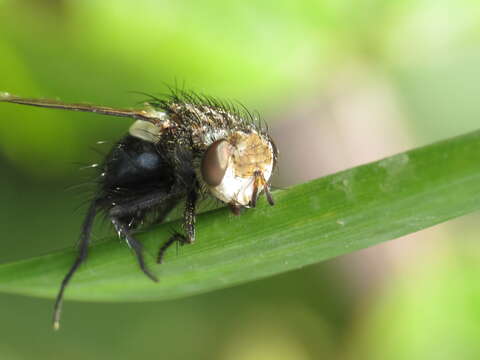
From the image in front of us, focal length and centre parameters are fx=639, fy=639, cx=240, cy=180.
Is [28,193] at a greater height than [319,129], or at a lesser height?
lesser

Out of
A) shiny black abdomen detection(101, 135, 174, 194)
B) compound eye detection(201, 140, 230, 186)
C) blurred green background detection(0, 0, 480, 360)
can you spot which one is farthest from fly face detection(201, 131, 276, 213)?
blurred green background detection(0, 0, 480, 360)

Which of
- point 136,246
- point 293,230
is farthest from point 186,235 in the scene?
point 293,230

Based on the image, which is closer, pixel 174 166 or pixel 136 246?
pixel 136 246

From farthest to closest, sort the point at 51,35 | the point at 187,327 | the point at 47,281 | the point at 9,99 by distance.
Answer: the point at 187,327 → the point at 51,35 → the point at 9,99 → the point at 47,281

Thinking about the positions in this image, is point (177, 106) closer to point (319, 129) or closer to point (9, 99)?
point (9, 99)

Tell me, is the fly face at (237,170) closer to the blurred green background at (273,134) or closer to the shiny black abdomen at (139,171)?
the shiny black abdomen at (139,171)

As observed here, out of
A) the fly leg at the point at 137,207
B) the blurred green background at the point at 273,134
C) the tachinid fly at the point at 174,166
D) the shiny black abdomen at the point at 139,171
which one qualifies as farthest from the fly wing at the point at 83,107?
the blurred green background at the point at 273,134

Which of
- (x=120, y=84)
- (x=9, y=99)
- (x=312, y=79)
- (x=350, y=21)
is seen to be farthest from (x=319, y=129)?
(x=9, y=99)

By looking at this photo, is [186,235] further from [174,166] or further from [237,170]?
[174,166]
